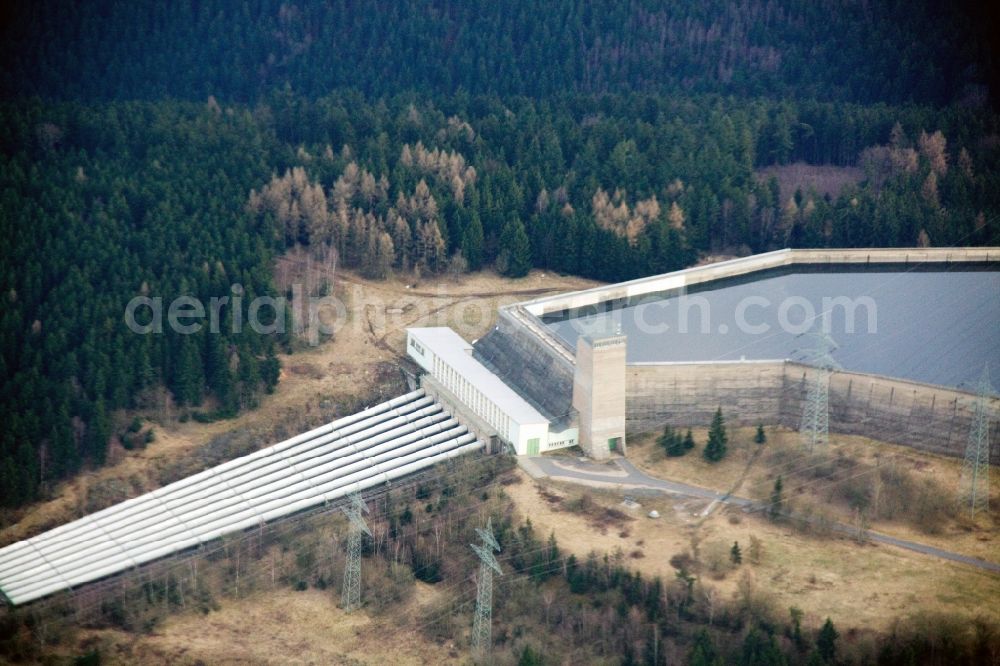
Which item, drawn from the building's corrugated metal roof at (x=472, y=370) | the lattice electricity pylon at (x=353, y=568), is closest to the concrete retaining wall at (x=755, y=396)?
the building's corrugated metal roof at (x=472, y=370)

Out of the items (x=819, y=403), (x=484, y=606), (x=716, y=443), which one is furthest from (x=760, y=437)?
(x=484, y=606)

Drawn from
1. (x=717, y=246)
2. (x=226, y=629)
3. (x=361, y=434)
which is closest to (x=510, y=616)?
(x=226, y=629)

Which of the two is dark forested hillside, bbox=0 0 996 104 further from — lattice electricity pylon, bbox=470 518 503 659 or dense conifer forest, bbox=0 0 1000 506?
lattice electricity pylon, bbox=470 518 503 659

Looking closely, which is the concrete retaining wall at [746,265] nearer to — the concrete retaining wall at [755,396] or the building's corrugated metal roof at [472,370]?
the building's corrugated metal roof at [472,370]

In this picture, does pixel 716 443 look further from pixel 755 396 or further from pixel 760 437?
pixel 755 396

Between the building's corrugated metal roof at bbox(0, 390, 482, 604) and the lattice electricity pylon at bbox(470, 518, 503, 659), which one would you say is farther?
the building's corrugated metal roof at bbox(0, 390, 482, 604)

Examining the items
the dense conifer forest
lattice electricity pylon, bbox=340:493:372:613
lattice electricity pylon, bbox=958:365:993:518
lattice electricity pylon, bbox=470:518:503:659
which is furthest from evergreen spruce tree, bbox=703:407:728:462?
the dense conifer forest
